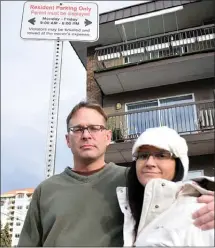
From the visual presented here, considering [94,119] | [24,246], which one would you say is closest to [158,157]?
[94,119]

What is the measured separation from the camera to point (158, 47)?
233 inches

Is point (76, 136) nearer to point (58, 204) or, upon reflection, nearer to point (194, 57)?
point (58, 204)

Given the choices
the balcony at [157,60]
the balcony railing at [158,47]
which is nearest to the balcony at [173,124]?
the balcony at [157,60]

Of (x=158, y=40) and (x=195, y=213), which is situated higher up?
(x=158, y=40)

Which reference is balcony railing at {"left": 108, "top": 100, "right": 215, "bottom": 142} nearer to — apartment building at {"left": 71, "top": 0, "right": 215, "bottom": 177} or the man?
apartment building at {"left": 71, "top": 0, "right": 215, "bottom": 177}

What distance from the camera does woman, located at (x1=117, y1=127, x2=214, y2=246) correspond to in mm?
606

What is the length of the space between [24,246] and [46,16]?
81 cm

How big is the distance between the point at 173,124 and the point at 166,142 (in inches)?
193

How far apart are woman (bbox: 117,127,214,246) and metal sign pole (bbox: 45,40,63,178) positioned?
0.95 ft

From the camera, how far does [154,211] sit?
69 centimetres

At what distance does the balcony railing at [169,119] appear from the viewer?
17.3 feet

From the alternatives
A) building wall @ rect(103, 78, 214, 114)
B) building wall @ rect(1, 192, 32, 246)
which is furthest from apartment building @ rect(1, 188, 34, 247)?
building wall @ rect(103, 78, 214, 114)

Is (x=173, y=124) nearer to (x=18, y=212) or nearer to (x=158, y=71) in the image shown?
(x=158, y=71)

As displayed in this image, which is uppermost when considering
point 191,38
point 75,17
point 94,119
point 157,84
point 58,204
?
point 191,38
